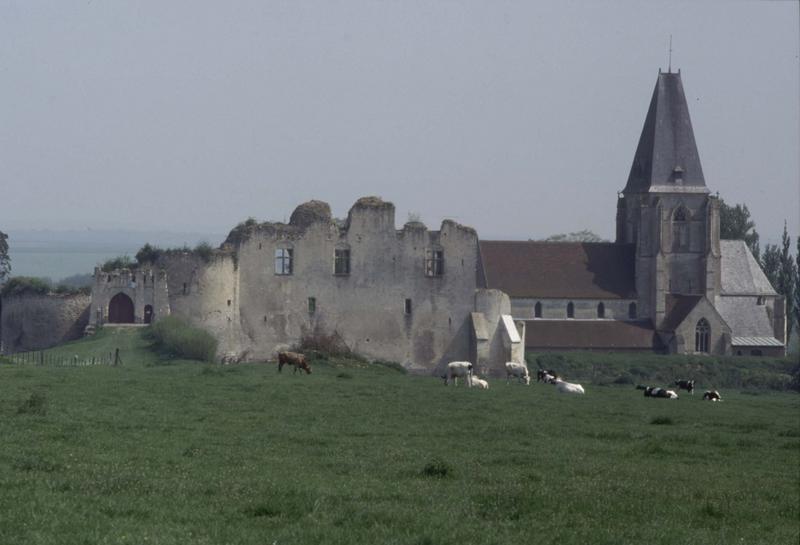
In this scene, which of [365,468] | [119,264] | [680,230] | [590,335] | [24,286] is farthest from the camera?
[680,230]

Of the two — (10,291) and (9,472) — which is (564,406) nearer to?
(9,472)

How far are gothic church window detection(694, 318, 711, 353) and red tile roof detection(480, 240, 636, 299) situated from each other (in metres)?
3.73

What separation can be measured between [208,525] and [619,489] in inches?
242

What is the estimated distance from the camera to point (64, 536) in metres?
11.2

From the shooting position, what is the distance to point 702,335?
7725 cm

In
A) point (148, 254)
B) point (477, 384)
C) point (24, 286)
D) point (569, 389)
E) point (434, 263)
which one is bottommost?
point (569, 389)

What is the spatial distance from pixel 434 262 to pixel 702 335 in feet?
75.0

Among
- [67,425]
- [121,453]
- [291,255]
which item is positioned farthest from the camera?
[291,255]

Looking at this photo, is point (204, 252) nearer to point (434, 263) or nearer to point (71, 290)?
point (71, 290)

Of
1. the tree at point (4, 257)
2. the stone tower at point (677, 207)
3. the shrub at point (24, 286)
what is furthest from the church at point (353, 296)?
the tree at point (4, 257)

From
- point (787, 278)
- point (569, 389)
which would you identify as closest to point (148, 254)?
point (569, 389)

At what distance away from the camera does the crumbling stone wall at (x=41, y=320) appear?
53.0 metres

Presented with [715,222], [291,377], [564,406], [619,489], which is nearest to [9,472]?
[619,489]

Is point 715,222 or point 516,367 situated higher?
point 715,222
